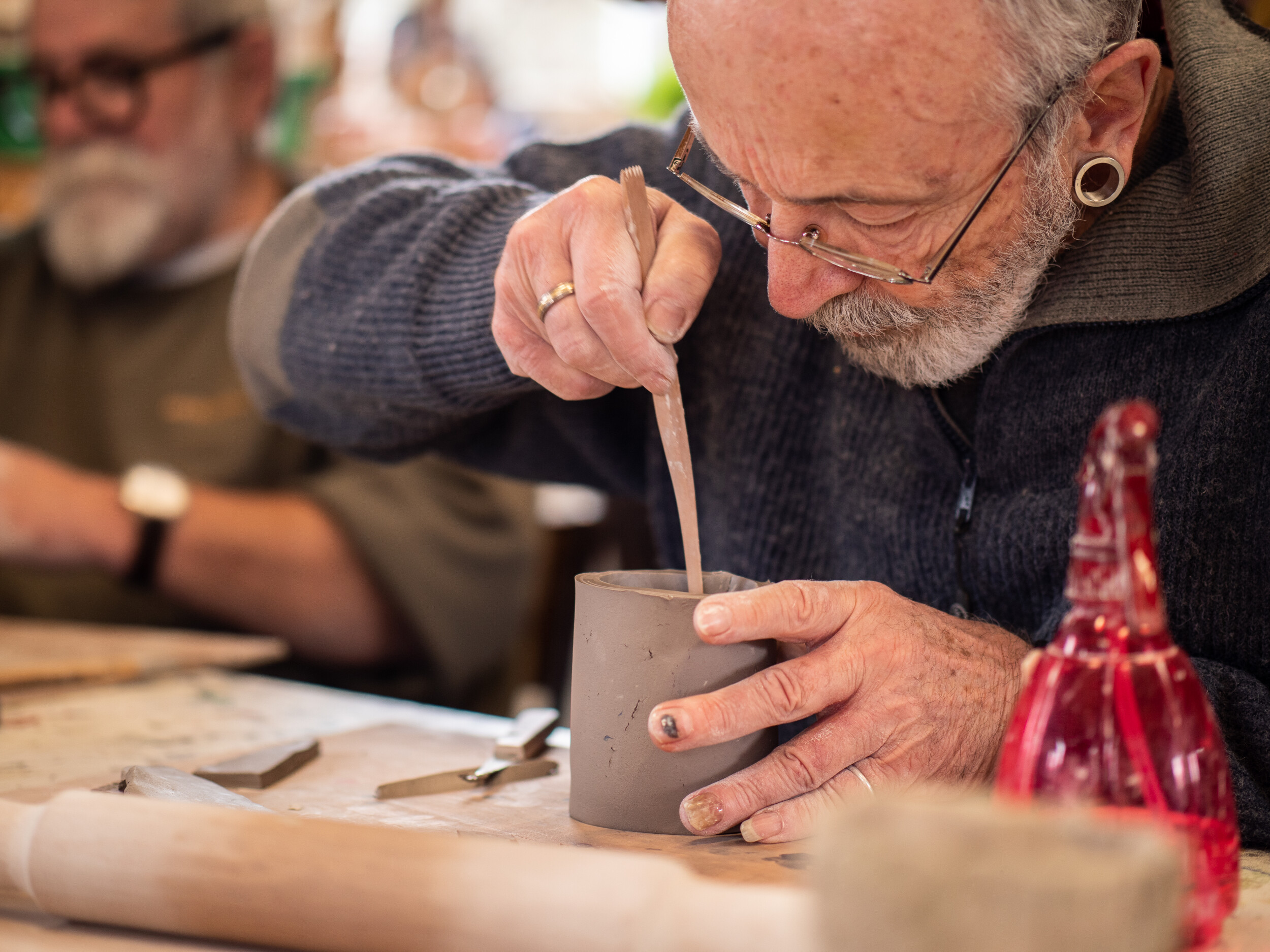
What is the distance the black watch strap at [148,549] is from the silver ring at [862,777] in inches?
49.4

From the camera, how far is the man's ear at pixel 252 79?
2152mm

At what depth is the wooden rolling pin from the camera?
480 millimetres

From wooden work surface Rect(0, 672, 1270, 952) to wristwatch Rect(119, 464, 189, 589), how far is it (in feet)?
1.70

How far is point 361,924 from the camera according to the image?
1.69ft

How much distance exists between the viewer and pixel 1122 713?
50cm

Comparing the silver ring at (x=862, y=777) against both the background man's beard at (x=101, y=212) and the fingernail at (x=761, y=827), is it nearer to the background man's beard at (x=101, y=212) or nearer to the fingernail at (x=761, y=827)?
the fingernail at (x=761, y=827)

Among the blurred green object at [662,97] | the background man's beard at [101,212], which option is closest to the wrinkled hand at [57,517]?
the background man's beard at [101,212]

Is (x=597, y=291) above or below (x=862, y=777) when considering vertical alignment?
above

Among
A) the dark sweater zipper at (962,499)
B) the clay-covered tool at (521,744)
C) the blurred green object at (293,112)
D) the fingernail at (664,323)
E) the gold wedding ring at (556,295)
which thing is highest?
the blurred green object at (293,112)

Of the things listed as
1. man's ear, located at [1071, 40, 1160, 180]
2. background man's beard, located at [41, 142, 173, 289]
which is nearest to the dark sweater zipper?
man's ear, located at [1071, 40, 1160, 180]

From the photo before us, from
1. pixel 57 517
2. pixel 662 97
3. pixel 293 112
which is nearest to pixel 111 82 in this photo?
pixel 293 112

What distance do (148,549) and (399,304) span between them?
79cm

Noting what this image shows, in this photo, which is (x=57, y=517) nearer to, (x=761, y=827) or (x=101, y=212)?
(x=101, y=212)

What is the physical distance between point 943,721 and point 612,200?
44 centimetres
